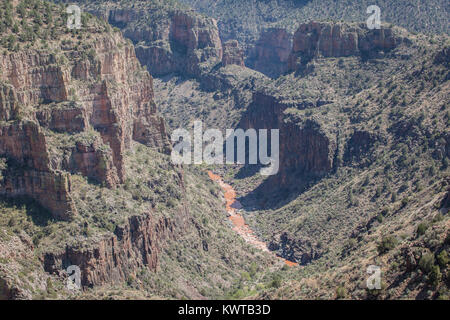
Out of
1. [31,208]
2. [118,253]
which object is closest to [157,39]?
[118,253]

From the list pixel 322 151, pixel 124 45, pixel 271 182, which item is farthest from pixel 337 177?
pixel 124 45

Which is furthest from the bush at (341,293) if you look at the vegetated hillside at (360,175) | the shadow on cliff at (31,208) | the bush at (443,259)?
the shadow on cliff at (31,208)

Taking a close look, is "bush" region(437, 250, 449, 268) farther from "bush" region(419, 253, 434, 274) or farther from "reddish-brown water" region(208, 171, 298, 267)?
"reddish-brown water" region(208, 171, 298, 267)

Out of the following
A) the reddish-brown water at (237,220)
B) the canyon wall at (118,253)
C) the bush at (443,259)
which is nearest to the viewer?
the bush at (443,259)

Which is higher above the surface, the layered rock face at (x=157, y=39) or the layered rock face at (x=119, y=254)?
the layered rock face at (x=157, y=39)

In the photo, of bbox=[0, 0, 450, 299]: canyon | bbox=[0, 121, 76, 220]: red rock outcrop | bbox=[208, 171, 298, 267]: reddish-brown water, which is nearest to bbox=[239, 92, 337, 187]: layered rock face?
bbox=[0, 0, 450, 299]: canyon

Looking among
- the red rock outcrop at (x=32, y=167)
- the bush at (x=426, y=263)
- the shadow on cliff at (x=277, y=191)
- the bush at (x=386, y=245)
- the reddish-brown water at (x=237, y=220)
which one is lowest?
the reddish-brown water at (x=237, y=220)

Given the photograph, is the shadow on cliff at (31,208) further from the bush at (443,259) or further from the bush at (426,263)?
the bush at (443,259)
